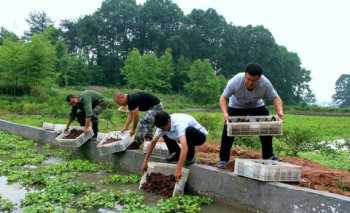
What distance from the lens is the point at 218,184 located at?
267 inches

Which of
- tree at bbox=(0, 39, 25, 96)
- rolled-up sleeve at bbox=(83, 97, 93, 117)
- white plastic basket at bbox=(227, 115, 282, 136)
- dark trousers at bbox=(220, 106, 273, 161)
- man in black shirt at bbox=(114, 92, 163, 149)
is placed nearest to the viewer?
white plastic basket at bbox=(227, 115, 282, 136)

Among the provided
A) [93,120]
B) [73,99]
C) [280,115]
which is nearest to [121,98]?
[73,99]

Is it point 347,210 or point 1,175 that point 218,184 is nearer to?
point 347,210

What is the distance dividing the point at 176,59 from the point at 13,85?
1593 inches

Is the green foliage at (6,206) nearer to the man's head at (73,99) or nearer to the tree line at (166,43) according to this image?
the man's head at (73,99)

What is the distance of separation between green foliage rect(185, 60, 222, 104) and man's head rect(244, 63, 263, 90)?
52.6m

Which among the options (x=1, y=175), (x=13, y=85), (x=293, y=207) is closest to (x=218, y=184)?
(x=293, y=207)

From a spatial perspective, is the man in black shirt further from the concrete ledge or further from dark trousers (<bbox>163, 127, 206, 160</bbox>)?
dark trousers (<bbox>163, 127, 206, 160</bbox>)

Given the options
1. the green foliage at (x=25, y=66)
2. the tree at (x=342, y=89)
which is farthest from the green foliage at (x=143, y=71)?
the tree at (x=342, y=89)

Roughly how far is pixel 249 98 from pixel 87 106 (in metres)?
4.66

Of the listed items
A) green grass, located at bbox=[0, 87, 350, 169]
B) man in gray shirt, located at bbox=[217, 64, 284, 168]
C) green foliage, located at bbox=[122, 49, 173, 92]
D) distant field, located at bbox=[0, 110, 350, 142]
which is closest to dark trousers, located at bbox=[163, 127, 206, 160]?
man in gray shirt, located at bbox=[217, 64, 284, 168]

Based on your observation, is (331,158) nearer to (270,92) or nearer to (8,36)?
(270,92)

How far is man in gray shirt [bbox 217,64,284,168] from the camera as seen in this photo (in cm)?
634

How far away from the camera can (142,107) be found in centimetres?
873
